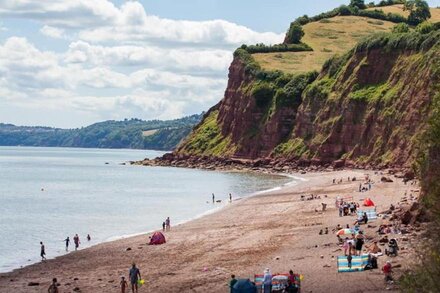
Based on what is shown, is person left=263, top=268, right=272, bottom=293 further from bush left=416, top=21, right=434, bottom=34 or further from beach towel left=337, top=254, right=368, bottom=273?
bush left=416, top=21, right=434, bottom=34

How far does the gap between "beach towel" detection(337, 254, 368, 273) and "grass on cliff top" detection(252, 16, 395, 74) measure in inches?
4760

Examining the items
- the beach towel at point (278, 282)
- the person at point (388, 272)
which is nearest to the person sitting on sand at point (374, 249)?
the person at point (388, 272)

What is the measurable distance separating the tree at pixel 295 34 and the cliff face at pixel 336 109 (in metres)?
16.1

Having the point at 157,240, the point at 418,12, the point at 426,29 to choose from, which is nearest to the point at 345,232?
the point at 157,240

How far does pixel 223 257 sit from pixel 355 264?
9.87m

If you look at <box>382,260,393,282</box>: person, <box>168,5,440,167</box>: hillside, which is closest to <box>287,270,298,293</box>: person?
<box>382,260,393,282</box>: person

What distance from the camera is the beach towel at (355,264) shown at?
96.5 feet

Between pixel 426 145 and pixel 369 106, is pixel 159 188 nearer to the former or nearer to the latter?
pixel 369 106

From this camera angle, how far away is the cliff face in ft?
320

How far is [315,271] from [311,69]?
12213cm

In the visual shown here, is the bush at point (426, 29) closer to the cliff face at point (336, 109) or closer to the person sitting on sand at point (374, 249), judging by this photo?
the cliff face at point (336, 109)

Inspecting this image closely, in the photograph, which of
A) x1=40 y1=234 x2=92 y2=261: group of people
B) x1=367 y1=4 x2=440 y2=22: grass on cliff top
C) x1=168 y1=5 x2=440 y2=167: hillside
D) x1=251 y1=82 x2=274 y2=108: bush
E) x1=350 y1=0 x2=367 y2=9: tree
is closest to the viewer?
x1=40 y1=234 x2=92 y2=261: group of people

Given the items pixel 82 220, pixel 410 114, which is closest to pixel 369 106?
pixel 410 114

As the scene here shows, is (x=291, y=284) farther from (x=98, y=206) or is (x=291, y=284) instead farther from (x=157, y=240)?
(x=98, y=206)
